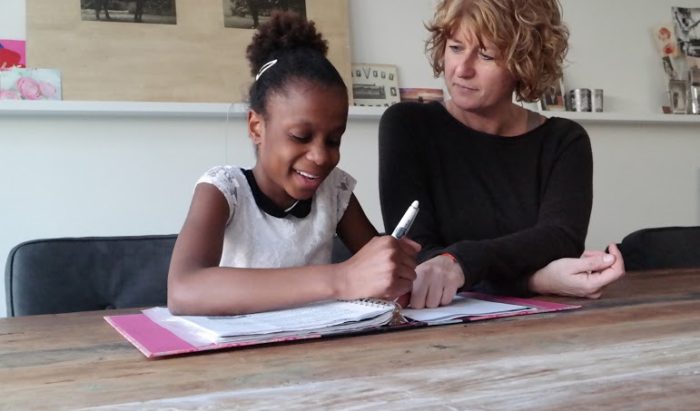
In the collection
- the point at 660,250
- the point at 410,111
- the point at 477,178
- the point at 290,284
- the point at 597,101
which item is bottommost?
the point at 660,250

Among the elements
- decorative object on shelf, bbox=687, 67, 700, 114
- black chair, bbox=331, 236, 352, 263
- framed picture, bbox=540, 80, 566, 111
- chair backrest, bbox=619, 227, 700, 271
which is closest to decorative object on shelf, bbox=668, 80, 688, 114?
decorative object on shelf, bbox=687, 67, 700, 114

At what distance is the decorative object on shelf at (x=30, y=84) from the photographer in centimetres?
191

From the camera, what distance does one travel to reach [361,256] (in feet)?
3.02

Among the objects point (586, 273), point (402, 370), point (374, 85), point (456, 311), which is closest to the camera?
point (402, 370)

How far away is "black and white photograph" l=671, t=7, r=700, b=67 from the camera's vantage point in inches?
113

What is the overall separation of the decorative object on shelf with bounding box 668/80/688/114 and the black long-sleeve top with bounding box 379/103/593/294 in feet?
5.04

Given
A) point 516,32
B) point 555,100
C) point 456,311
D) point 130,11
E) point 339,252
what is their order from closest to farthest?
point 456,311, point 516,32, point 339,252, point 130,11, point 555,100

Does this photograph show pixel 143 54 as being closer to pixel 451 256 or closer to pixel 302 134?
pixel 302 134

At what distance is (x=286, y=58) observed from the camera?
125 cm

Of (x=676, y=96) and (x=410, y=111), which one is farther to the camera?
(x=676, y=96)

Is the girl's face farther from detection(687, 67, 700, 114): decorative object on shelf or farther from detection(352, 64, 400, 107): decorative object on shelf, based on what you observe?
detection(687, 67, 700, 114): decorative object on shelf

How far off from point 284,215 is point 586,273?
523 millimetres

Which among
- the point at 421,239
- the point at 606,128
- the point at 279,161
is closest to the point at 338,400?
the point at 279,161

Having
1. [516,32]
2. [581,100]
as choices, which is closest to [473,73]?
[516,32]
